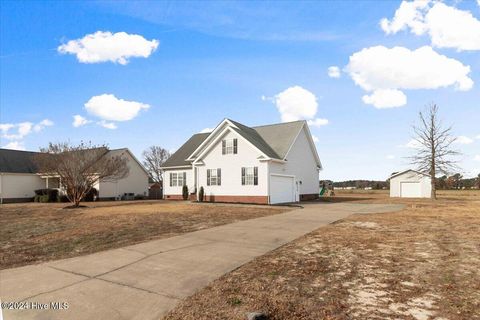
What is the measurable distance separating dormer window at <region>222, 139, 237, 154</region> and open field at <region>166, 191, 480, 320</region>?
1913 cm

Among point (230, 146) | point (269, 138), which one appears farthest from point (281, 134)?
point (230, 146)

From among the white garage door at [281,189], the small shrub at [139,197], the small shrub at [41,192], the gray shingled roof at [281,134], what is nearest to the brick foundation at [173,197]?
the small shrub at [139,197]

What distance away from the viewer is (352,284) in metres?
6.02

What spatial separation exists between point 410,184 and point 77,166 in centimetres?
4253

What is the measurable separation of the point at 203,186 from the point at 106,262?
22086 millimetres

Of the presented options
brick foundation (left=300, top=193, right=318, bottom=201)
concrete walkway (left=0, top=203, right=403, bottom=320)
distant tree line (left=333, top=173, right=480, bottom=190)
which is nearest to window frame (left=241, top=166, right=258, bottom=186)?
brick foundation (left=300, top=193, right=318, bottom=201)

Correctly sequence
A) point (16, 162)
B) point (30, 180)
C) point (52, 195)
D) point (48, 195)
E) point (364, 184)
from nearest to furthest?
point (48, 195) → point (52, 195) → point (16, 162) → point (30, 180) → point (364, 184)

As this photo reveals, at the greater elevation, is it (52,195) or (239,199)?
(52,195)

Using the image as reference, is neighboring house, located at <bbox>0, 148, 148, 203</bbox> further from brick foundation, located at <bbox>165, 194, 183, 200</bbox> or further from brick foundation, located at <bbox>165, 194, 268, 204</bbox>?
brick foundation, located at <bbox>165, 194, 268, 204</bbox>

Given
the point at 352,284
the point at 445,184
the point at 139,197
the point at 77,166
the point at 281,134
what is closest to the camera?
the point at 352,284

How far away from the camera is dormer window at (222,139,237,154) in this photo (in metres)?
28.5

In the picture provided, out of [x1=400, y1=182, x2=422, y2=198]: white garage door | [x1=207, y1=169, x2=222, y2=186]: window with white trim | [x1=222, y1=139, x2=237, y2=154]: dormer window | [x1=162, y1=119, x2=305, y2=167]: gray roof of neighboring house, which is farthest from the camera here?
[x1=400, y1=182, x2=422, y2=198]: white garage door

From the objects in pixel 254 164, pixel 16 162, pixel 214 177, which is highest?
pixel 16 162

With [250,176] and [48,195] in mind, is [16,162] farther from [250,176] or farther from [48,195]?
[250,176]
